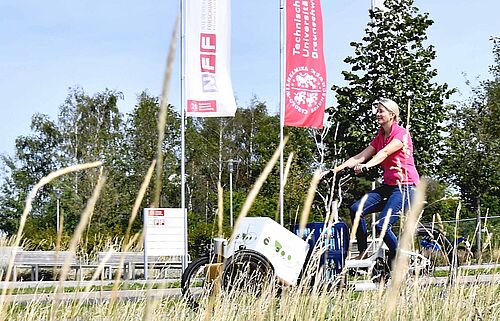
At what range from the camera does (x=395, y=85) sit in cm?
2247

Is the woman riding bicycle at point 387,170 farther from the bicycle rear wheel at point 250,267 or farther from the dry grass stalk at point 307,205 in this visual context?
the dry grass stalk at point 307,205

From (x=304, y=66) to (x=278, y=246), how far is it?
1206cm

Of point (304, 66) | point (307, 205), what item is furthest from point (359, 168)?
point (304, 66)

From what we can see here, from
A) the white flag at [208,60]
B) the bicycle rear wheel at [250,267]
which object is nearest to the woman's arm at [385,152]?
the bicycle rear wheel at [250,267]

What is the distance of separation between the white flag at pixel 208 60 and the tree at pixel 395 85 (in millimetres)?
5545

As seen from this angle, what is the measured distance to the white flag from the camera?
17281 millimetres

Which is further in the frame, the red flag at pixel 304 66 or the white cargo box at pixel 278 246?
the red flag at pixel 304 66

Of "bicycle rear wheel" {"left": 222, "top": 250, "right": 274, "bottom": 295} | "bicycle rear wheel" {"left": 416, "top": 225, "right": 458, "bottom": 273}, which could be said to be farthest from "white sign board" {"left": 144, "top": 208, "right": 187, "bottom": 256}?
"bicycle rear wheel" {"left": 222, "top": 250, "right": 274, "bottom": 295}

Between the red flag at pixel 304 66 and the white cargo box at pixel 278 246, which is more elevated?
the red flag at pixel 304 66

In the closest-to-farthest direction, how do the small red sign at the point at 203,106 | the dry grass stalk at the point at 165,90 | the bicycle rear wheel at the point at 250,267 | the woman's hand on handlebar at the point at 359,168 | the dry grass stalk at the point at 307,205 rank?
the dry grass stalk at the point at 165,90 < the dry grass stalk at the point at 307,205 < the bicycle rear wheel at the point at 250,267 < the woman's hand on handlebar at the point at 359,168 < the small red sign at the point at 203,106

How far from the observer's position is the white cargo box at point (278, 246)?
6.86 metres

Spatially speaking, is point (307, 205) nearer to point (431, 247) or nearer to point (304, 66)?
point (431, 247)

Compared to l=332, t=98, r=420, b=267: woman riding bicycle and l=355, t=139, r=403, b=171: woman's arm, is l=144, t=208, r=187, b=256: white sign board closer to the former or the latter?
l=332, t=98, r=420, b=267: woman riding bicycle

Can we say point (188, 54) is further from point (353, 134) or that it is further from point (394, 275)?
point (394, 275)
